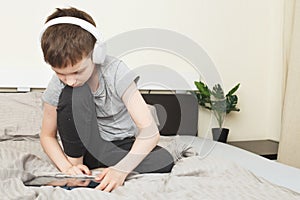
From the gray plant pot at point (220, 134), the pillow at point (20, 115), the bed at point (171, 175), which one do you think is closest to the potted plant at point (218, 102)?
the gray plant pot at point (220, 134)

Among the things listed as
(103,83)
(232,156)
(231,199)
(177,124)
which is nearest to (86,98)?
(103,83)

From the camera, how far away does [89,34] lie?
1.08m

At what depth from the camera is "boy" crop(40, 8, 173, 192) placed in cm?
105

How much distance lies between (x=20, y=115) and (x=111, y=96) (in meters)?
0.65

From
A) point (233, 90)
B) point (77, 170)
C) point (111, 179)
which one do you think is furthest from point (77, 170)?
point (233, 90)

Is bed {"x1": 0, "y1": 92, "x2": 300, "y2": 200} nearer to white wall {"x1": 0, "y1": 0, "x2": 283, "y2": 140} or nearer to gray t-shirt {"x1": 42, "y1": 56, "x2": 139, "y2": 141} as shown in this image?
gray t-shirt {"x1": 42, "y1": 56, "x2": 139, "y2": 141}

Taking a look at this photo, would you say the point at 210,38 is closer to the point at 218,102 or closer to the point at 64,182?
the point at 218,102

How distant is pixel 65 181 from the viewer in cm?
104

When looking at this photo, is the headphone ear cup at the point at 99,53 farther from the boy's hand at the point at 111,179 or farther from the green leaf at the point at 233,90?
the green leaf at the point at 233,90

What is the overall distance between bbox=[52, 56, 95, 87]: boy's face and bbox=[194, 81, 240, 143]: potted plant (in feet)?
3.55

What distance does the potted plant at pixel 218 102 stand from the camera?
7.10ft

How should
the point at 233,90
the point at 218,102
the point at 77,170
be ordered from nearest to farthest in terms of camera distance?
1. the point at 77,170
2. the point at 218,102
3. the point at 233,90

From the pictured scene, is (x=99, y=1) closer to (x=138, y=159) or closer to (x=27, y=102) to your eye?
(x=27, y=102)

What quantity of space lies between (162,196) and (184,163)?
308mm
